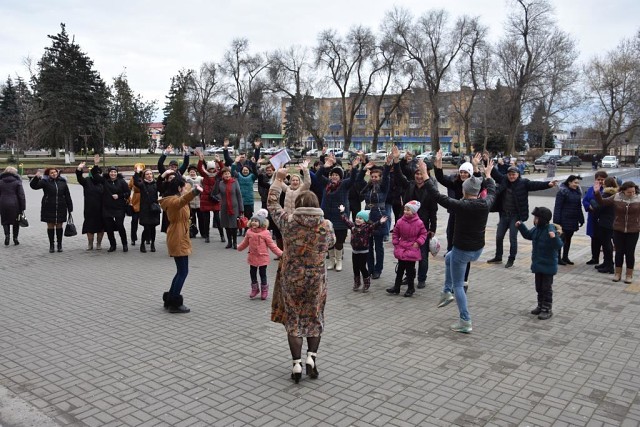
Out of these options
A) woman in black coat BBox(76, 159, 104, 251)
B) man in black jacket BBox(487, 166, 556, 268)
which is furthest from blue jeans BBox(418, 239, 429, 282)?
woman in black coat BBox(76, 159, 104, 251)

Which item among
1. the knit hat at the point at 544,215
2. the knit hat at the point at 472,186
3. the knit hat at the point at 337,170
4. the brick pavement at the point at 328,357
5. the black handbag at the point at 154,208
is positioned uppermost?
the knit hat at the point at 337,170

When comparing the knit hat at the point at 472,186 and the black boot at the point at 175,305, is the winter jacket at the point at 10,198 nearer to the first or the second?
the black boot at the point at 175,305

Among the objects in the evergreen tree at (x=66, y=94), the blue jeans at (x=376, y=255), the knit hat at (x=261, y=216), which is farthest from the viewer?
the evergreen tree at (x=66, y=94)

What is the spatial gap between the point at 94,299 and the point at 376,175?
15.3 feet

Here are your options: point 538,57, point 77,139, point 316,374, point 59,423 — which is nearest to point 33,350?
point 59,423

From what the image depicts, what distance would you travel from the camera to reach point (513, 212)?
382 inches

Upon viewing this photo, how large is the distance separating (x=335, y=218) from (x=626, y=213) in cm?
462

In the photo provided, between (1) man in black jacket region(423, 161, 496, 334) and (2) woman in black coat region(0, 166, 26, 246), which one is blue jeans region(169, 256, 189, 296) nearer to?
(1) man in black jacket region(423, 161, 496, 334)

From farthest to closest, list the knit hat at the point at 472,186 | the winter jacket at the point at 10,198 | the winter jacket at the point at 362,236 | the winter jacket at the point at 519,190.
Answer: the winter jacket at the point at 10,198 → the winter jacket at the point at 519,190 → the winter jacket at the point at 362,236 → the knit hat at the point at 472,186

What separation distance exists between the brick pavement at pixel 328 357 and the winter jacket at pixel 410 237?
66 cm

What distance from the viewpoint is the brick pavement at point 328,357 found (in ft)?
14.4

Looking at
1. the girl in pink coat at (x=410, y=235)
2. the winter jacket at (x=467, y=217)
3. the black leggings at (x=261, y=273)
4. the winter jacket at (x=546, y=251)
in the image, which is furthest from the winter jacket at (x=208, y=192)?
the winter jacket at (x=546, y=251)

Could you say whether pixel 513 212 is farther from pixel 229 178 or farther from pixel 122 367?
pixel 122 367

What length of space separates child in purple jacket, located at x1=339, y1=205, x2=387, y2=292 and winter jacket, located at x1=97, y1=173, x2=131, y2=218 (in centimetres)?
544
